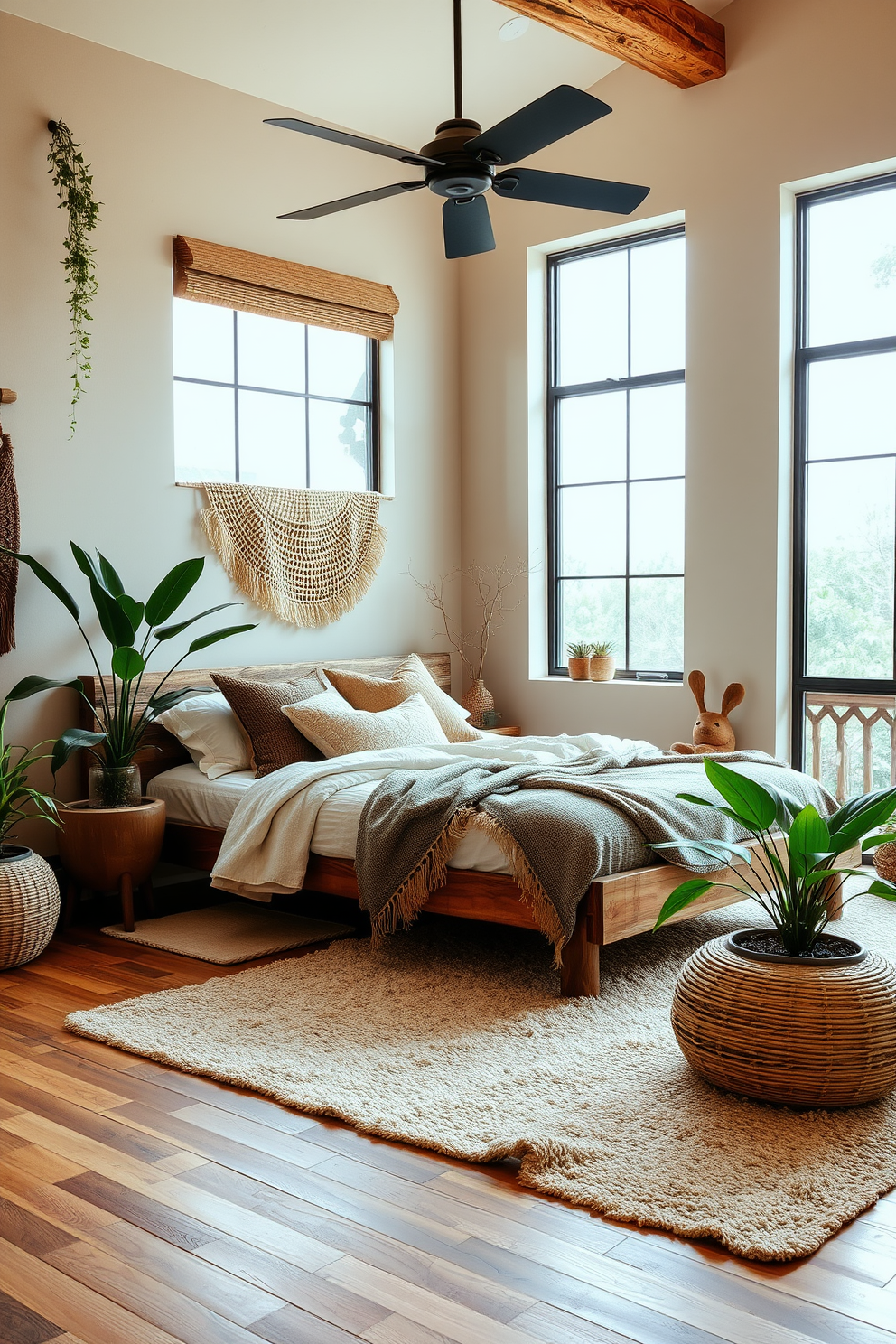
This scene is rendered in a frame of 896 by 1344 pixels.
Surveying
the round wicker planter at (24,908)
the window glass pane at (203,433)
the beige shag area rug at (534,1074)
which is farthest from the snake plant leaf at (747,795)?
the window glass pane at (203,433)

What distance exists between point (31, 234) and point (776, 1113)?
12.7 ft

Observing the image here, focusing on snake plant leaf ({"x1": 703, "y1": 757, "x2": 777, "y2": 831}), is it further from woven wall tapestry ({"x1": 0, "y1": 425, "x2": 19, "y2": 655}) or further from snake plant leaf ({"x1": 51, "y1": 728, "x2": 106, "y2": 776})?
woven wall tapestry ({"x1": 0, "y1": 425, "x2": 19, "y2": 655})

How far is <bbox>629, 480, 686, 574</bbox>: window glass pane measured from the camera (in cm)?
557

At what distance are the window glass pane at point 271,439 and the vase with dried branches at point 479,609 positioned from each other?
2.81 ft

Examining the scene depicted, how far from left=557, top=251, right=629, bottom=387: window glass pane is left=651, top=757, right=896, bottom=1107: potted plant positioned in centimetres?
365

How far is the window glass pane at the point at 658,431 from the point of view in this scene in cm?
556

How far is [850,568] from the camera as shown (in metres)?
5.05

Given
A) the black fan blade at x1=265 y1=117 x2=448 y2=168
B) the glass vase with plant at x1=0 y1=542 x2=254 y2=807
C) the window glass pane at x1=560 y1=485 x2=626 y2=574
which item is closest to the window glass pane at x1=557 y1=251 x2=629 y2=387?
the window glass pane at x1=560 y1=485 x2=626 y2=574

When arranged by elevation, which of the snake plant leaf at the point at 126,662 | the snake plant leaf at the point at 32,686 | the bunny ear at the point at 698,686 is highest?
the snake plant leaf at the point at 126,662

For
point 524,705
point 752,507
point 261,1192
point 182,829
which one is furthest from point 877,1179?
point 524,705

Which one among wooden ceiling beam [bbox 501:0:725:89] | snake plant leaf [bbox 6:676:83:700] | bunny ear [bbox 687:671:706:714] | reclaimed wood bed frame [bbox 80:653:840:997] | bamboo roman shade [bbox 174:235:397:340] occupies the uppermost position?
wooden ceiling beam [bbox 501:0:725:89]

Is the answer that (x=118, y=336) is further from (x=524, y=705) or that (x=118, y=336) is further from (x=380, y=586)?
(x=524, y=705)

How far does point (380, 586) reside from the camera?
19.1ft

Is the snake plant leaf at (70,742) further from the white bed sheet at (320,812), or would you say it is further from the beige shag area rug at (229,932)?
the beige shag area rug at (229,932)
